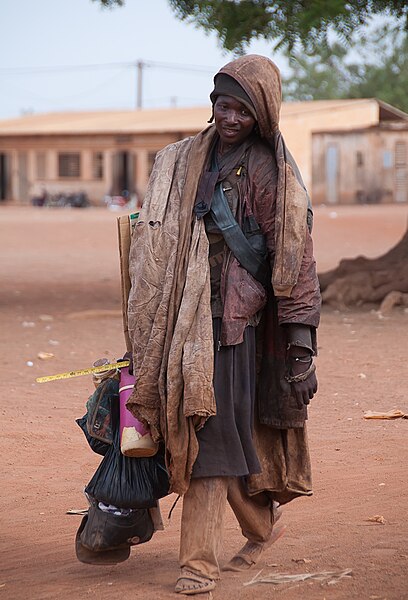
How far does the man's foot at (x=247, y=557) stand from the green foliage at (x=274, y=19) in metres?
7.35

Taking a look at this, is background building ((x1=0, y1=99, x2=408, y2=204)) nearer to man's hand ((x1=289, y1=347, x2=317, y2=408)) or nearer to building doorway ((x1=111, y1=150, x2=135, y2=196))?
building doorway ((x1=111, y1=150, x2=135, y2=196))

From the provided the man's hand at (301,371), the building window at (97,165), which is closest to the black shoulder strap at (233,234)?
the man's hand at (301,371)

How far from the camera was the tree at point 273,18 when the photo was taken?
10836 millimetres

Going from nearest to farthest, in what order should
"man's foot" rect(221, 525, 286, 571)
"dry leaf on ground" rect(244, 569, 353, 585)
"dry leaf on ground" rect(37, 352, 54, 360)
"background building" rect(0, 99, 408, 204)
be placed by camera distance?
"dry leaf on ground" rect(244, 569, 353, 585)
"man's foot" rect(221, 525, 286, 571)
"dry leaf on ground" rect(37, 352, 54, 360)
"background building" rect(0, 99, 408, 204)

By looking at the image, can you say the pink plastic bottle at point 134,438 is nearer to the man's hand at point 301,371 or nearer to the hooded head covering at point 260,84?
the man's hand at point 301,371

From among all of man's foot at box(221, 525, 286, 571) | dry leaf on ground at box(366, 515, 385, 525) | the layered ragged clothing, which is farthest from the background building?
the layered ragged clothing

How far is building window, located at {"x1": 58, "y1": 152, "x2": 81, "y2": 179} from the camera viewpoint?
40.8 meters

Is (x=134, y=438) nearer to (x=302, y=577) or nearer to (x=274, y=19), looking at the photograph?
(x=302, y=577)

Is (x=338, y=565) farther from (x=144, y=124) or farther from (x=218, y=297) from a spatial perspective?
(x=144, y=124)

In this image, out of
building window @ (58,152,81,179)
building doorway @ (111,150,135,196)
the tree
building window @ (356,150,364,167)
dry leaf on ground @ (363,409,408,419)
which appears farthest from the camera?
building window @ (58,152,81,179)

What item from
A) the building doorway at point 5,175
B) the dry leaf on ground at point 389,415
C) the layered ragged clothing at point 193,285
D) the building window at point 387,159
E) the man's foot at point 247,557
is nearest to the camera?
the layered ragged clothing at point 193,285

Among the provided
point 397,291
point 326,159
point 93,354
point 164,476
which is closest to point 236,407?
point 164,476

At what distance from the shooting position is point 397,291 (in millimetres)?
11445

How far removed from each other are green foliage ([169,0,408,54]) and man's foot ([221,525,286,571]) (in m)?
7.35
